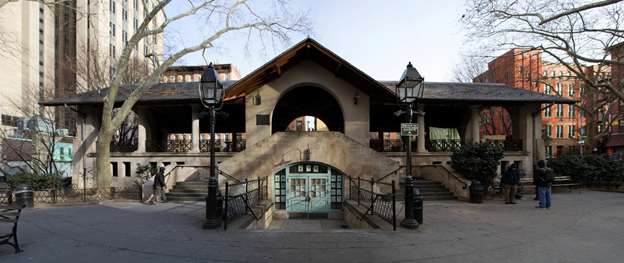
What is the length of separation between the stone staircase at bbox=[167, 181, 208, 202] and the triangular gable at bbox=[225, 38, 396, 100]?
14.9 ft

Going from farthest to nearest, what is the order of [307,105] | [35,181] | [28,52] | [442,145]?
[28,52] < [307,105] < [442,145] < [35,181]

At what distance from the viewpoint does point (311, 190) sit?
12.8m

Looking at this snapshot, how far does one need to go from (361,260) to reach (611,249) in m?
5.07

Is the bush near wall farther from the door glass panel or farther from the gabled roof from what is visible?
the door glass panel

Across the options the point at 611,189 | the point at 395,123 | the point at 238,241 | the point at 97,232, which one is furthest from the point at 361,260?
the point at 395,123

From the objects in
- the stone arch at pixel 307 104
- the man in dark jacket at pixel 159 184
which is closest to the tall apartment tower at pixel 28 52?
the stone arch at pixel 307 104

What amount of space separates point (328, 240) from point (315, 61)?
36.4 feet

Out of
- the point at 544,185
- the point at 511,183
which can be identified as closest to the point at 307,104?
the point at 511,183

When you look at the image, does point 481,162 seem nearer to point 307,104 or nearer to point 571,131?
point 307,104

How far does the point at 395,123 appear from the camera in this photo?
2403cm

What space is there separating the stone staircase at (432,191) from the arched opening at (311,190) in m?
2.79

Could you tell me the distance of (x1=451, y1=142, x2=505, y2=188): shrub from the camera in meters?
12.3

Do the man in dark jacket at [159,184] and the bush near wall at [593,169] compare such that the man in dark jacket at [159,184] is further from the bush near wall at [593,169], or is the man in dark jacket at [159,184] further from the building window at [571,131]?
the building window at [571,131]

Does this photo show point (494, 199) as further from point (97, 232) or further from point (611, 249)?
point (97, 232)
